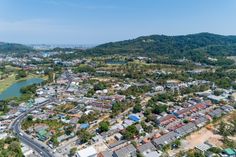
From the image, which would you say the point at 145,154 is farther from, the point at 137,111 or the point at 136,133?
the point at 137,111

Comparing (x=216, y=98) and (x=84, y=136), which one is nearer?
(x=84, y=136)

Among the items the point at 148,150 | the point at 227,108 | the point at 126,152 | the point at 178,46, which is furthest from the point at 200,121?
the point at 178,46

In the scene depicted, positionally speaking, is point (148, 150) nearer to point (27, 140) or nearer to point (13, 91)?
point (27, 140)

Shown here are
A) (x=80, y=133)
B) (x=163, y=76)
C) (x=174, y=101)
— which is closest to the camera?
(x=80, y=133)

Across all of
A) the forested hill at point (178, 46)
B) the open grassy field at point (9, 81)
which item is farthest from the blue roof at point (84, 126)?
the forested hill at point (178, 46)

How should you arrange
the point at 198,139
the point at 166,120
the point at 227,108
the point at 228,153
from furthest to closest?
the point at 227,108 → the point at 166,120 → the point at 198,139 → the point at 228,153

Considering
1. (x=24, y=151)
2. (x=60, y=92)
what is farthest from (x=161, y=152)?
(x=60, y=92)
